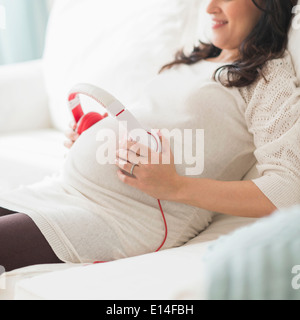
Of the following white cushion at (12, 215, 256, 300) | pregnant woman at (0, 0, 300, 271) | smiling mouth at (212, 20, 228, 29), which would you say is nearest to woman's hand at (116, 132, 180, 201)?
pregnant woman at (0, 0, 300, 271)

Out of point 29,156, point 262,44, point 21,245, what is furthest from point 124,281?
point 29,156

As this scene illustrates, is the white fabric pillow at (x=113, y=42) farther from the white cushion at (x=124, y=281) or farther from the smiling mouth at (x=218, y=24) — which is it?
the white cushion at (x=124, y=281)

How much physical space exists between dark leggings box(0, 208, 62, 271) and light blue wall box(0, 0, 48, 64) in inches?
78.3

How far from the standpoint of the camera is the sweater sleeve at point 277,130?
98cm

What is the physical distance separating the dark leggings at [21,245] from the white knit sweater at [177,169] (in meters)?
0.02

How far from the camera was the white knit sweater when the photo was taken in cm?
99

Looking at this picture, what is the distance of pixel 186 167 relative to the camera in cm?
109

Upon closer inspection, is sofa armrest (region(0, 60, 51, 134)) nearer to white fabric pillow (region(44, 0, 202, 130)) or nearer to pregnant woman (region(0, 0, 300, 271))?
white fabric pillow (region(44, 0, 202, 130))

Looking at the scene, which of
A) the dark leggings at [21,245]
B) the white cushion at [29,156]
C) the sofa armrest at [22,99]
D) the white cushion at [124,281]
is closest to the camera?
the white cushion at [124,281]

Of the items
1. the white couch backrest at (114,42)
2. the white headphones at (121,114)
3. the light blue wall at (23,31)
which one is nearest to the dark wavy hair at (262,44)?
the white headphones at (121,114)

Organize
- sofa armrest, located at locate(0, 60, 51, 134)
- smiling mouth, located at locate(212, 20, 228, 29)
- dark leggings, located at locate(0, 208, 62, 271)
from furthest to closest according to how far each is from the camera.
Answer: sofa armrest, located at locate(0, 60, 51, 134), smiling mouth, located at locate(212, 20, 228, 29), dark leggings, located at locate(0, 208, 62, 271)

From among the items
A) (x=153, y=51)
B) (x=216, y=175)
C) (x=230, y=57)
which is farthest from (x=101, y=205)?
(x=153, y=51)

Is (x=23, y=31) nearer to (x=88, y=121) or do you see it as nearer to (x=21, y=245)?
(x=88, y=121)

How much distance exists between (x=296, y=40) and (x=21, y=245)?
749mm
